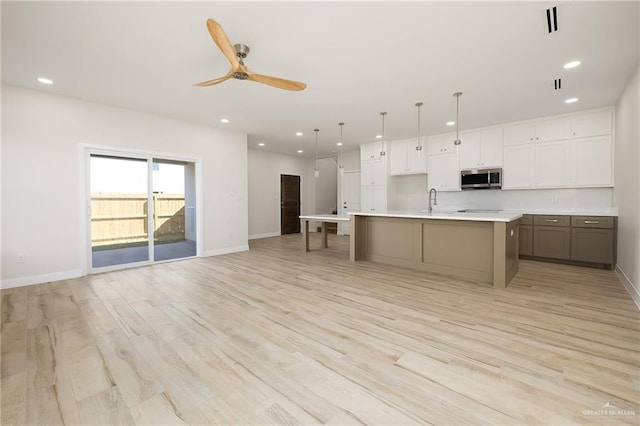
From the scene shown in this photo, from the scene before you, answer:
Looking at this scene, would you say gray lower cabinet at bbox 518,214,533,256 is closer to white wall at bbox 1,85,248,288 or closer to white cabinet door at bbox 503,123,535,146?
white cabinet door at bbox 503,123,535,146

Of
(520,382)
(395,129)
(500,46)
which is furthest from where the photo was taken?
(395,129)

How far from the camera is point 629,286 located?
3.37 m

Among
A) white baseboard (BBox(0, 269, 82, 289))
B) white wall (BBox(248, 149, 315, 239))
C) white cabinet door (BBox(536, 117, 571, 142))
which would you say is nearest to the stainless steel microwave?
white cabinet door (BBox(536, 117, 571, 142))

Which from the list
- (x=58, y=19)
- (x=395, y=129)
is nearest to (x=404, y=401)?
(x=58, y=19)

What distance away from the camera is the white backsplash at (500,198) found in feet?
16.1

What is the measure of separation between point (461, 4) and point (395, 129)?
3.90 metres

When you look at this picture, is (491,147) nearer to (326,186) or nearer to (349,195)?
(349,195)

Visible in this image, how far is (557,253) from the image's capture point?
15.8 ft

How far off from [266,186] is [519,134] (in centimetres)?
668

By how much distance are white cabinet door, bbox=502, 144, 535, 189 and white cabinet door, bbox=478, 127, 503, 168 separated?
0.41 feet

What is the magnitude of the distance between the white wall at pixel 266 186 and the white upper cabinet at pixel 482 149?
5.45 m

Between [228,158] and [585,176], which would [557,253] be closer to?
[585,176]

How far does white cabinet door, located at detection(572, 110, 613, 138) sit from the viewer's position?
453 cm

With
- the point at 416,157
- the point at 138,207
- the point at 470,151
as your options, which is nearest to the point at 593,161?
the point at 470,151
